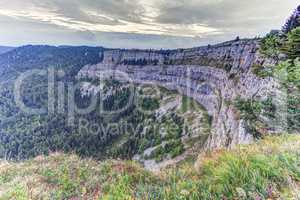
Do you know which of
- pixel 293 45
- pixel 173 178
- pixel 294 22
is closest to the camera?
pixel 173 178

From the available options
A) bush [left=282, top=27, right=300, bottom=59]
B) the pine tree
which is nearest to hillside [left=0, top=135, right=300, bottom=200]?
bush [left=282, top=27, right=300, bottom=59]

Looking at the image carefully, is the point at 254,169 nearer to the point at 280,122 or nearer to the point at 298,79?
the point at 298,79

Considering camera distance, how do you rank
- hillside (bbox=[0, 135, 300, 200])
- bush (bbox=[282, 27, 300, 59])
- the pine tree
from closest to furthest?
hillside (bbox=[0, 135, 300, 200]), bush (bbox=[282, 27, 300, 59]), the pine tree

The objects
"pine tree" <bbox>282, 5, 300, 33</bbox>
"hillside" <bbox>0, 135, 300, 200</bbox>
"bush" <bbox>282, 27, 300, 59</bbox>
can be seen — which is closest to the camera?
"hillside" <bbox>0, 135, 300, 200</bbox>

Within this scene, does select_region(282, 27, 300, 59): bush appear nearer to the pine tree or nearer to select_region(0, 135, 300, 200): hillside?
select_region(0, 135, 300, 200): hillside

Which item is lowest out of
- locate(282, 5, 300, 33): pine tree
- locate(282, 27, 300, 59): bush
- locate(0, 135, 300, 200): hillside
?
locate(0, 135, 300, 200): hillside

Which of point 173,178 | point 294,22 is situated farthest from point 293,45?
point 294,22

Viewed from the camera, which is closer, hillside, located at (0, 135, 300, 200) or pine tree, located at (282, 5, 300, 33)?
hillside, located at (0, 135, 300, 200)

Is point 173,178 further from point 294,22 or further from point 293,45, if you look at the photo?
point 294,22

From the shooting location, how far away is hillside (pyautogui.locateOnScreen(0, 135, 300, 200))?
559 cm

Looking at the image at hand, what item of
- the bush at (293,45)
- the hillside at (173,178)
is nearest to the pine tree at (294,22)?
the bush at (293,45)

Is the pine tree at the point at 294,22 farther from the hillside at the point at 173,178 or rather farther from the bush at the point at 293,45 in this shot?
the hillside at the point at 173,178

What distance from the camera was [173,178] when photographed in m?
8.03

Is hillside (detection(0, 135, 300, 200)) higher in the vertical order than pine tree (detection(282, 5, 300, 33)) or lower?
lower
